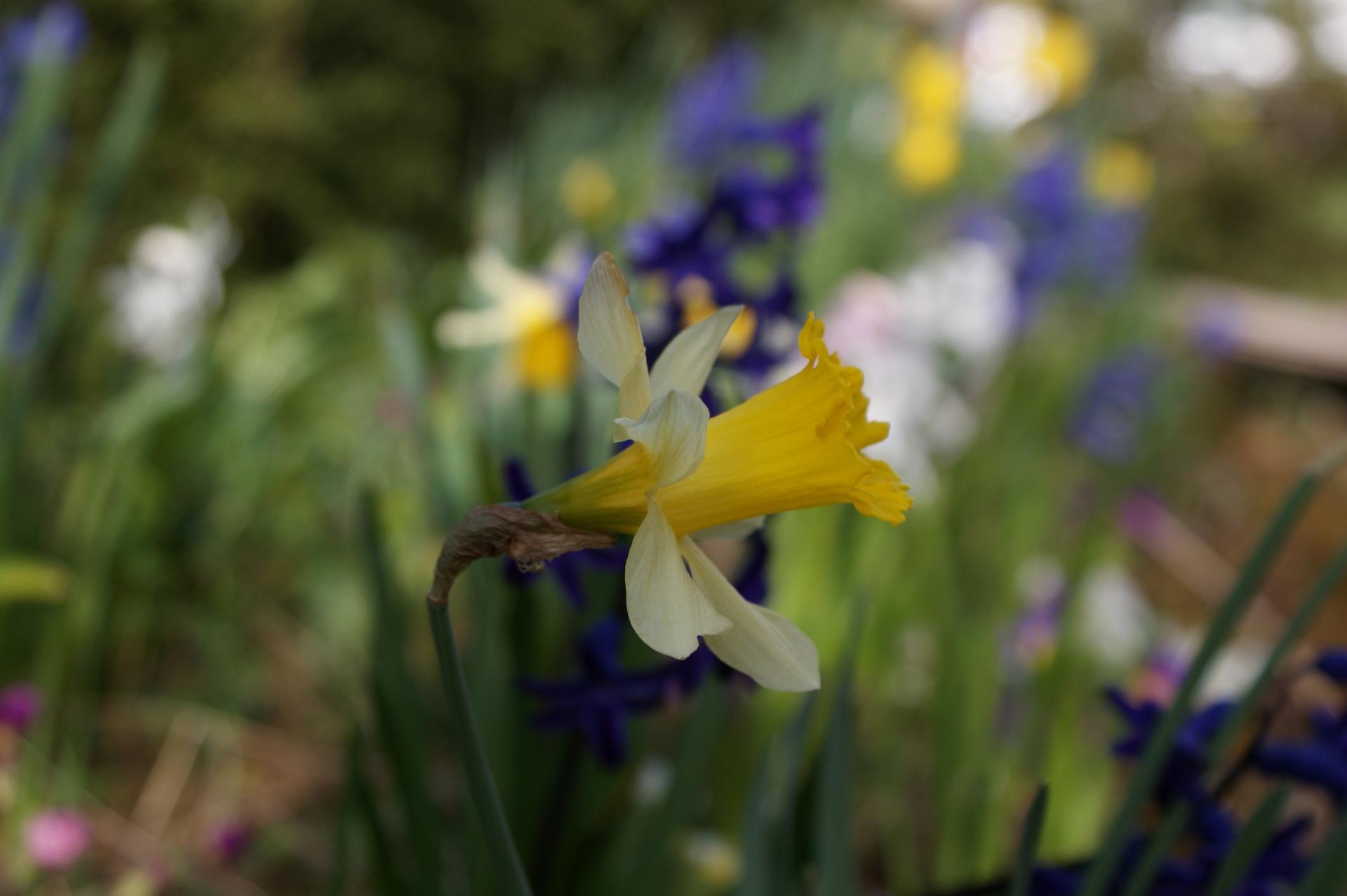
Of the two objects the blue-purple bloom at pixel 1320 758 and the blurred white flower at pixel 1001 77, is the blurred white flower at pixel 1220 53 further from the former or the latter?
the blue-purple bloom at pixel 1320 758

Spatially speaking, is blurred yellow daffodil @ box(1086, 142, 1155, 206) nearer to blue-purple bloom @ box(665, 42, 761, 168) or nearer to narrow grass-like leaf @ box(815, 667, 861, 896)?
blue-purple bloom @ box(665, 42, 761, 168)

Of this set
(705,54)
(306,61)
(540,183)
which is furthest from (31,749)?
(705,54)

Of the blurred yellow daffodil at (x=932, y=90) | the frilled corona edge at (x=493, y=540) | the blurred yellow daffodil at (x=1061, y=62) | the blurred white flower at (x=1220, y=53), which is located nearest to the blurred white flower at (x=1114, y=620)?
the frilled corona edge at (x=493, y=540)

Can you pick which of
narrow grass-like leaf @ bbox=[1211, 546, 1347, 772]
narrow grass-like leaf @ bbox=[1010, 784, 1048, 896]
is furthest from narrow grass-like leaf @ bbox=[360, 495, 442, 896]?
narrow grass-like leaf @ bbox=[1211, 546, 1347, 772]

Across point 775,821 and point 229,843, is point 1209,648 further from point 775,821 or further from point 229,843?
point 229,843

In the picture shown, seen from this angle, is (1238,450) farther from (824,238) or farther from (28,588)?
(28,588)
